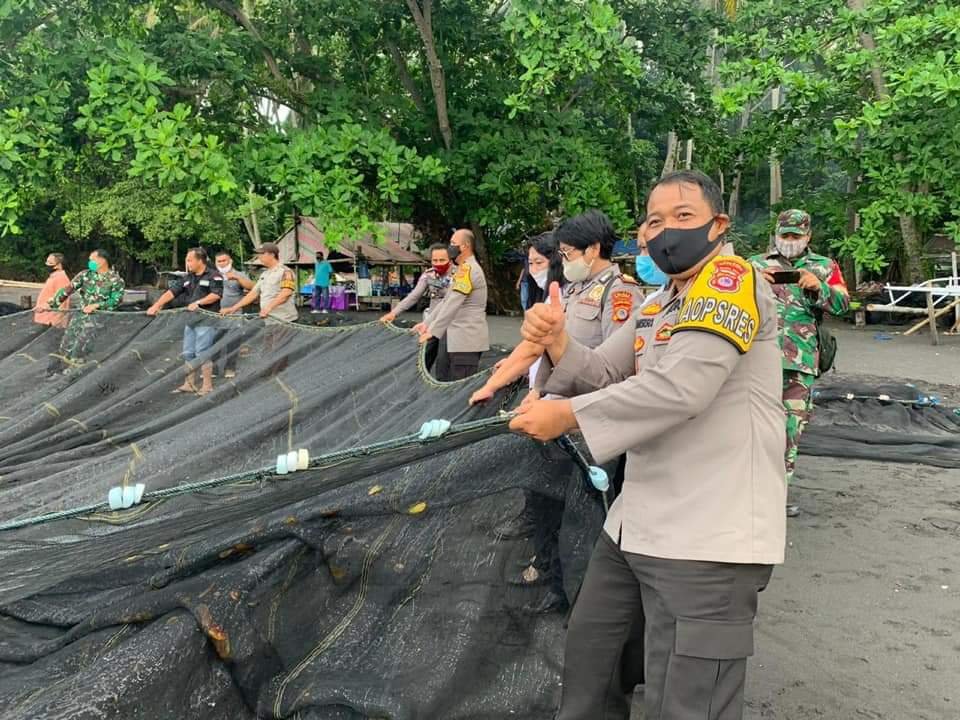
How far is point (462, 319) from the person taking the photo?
5621 millimetres

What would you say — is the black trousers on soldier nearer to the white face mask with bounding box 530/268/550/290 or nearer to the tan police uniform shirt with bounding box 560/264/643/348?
the white face mask with bounding box 530/268/550/290

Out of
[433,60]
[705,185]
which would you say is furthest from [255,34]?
[705,185]

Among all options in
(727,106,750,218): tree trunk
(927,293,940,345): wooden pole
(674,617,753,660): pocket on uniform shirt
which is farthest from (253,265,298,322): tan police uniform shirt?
(927,293,940,345): wooden pole

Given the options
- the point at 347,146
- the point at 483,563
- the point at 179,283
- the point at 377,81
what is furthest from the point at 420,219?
the point at 483,563

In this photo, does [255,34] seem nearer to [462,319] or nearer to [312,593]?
[462,319]

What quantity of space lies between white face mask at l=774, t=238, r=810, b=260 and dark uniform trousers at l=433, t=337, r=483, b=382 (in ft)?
7.27

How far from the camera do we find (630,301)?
138 inches

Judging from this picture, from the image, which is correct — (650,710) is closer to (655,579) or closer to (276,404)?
(655,579)

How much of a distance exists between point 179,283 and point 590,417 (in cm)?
684

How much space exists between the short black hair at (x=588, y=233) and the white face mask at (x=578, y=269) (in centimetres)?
6

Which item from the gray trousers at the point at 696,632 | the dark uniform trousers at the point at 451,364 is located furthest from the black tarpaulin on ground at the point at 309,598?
the dark uniform trousers at the point at 451,364

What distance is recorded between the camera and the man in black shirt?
5281 mm

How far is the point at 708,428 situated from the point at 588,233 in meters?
2.03

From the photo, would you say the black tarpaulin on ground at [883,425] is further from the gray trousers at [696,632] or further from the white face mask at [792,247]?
the gray trousers at [696,632]
